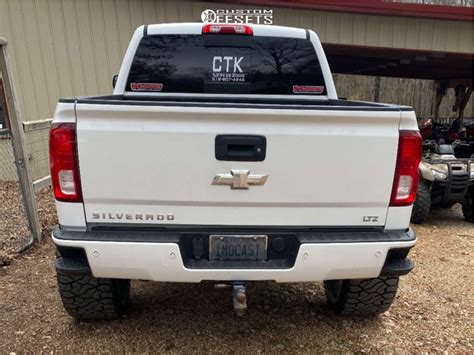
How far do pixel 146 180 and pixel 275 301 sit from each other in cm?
172

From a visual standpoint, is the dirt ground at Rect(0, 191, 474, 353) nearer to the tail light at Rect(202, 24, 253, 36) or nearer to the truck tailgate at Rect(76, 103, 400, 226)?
the truck tailgate at Rect(76, 103, 400, 226)

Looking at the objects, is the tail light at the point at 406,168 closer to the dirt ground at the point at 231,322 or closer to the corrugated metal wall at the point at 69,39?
the dirt ground at the point at 231,322

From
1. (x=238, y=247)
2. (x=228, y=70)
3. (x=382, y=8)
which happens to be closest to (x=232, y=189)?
(x=238, y=247)

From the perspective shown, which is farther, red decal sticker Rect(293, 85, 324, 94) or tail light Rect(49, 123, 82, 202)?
red decal sticker Rect(293, 85, 324, 94)

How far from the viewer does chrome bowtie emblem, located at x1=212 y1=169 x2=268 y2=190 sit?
2.15 metres

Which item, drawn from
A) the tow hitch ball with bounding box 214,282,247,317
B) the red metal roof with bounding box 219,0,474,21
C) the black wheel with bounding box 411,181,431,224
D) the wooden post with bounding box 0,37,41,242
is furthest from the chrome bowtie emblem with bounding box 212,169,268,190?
the red metal roof with bounding box 219,0,474,21

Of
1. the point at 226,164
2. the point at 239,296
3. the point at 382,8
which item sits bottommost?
the point at 239,296

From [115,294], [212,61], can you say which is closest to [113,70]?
[212,61]

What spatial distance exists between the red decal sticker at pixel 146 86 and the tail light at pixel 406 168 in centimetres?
227

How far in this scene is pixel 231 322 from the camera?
2.94 m

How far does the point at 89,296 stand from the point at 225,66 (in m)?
2.30

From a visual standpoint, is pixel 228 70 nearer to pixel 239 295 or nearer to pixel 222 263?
pixel 222 263

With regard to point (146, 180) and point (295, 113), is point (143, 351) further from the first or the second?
point (295, 113)

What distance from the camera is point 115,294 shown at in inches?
108
